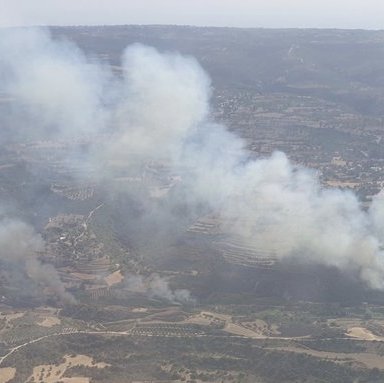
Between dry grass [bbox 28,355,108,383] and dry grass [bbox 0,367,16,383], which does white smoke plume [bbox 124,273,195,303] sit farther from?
dry grass [bbox 0,367,16,383]

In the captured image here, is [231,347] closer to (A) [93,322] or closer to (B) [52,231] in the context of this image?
(A) [93,322]

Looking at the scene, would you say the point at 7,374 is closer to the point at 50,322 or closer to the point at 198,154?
the point at 50,322

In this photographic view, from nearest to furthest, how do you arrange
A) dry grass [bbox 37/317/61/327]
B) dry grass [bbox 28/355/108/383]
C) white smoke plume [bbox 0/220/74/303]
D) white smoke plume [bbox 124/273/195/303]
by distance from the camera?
dry grass [bbox 28/355/108/383]
dry grass [bbox 37/317/61/327]
white smoke plume [bbox 124/273/195/303]
white smoke plume [bbox 0/220/74/303]

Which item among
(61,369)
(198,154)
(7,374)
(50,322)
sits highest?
(198,154)

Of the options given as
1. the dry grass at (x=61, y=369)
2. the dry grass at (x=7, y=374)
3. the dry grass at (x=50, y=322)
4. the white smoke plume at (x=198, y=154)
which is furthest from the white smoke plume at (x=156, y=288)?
the dry grass at (x=7, y=374)

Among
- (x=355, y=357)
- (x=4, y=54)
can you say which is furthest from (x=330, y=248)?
(x=4, y=54)

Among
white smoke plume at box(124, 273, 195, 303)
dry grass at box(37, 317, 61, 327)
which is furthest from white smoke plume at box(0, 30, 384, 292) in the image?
dry grass at box(37, 317, 61, 327)

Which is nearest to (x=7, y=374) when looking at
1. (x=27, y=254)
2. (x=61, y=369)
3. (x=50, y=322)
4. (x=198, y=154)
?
(x=61, y=369)

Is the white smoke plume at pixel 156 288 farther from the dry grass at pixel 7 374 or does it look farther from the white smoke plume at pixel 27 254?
the dry grass at pixel 7 374
